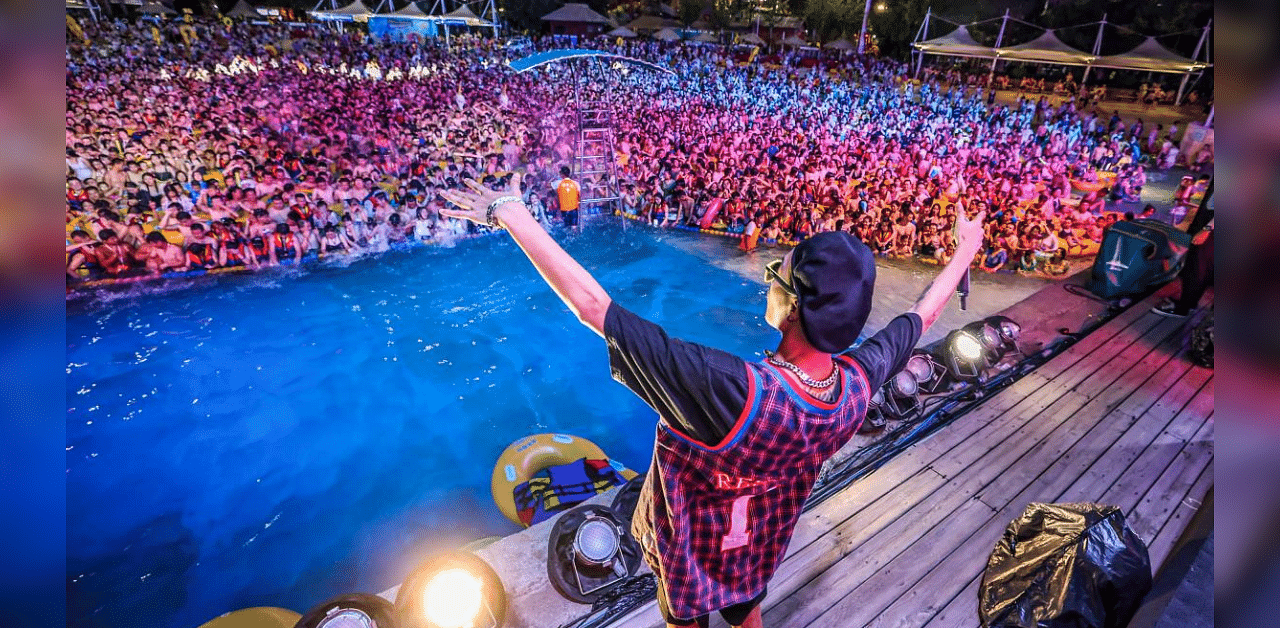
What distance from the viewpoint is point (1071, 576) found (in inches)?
109

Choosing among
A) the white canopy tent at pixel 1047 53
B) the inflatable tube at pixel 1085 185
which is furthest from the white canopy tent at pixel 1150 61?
the inflatable tube at pixel 1085 185

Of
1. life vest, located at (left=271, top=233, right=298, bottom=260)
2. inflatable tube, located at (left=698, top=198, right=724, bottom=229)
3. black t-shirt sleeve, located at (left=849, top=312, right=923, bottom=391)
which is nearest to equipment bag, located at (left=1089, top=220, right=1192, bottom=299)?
inflatable tube, located at (left=698, top=198, right=724, bottom=229)

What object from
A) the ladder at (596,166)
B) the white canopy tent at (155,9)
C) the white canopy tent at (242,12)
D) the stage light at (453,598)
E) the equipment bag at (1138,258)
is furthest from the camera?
the white canopy tent at (242,12)

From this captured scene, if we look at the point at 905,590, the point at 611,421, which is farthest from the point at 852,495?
the point at 611,421

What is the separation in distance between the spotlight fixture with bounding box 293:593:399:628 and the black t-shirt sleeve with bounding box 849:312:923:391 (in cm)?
262

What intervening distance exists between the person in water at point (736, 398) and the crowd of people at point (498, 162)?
29.6ft

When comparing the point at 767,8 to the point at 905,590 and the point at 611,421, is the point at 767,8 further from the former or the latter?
the point at 905,590

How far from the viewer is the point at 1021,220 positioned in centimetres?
1009

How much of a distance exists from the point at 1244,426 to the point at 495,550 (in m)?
3.54

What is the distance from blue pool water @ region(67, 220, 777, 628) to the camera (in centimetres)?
507

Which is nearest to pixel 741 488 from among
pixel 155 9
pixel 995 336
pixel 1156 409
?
pixel 1156 409

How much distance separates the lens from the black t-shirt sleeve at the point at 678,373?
1.42 metres

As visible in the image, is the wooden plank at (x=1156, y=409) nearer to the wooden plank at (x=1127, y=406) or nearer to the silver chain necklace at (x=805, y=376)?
the wooden plank at (x=1127, y=406)

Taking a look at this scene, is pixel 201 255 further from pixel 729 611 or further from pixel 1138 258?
pixel 1138 258
